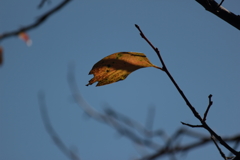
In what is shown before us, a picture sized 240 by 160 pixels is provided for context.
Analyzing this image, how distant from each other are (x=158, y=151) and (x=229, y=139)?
0.51 meters

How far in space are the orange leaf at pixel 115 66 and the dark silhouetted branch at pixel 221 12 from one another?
0.25 meters

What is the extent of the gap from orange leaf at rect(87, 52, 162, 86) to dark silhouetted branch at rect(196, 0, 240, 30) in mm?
247

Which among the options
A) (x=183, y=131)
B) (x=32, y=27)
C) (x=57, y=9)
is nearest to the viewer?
(x=57, y=9)

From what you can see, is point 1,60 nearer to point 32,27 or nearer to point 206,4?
point 32,27

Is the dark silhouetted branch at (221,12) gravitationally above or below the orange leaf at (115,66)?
below

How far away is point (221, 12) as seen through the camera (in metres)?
0.72

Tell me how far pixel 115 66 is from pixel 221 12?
1.22 ft

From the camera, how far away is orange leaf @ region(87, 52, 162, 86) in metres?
0.77

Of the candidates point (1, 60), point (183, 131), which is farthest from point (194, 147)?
point (1, 60)

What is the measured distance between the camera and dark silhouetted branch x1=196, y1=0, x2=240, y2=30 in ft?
2.28

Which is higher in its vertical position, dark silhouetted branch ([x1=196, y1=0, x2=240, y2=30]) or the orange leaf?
the orange leaf

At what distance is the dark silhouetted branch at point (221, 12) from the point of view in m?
0.70

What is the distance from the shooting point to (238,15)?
0.70 m

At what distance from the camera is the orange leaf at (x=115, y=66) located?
77cm
